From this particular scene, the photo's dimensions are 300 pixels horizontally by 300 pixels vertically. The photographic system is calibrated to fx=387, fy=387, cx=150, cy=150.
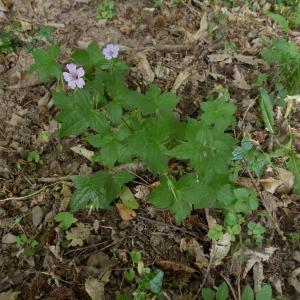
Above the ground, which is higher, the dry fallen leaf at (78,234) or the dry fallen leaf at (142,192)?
the dry fallen leaf at (142,192)

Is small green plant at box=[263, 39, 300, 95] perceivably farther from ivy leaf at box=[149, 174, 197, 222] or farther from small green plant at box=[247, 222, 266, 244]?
ivy leaf at box=[149, 174, 197, 222]

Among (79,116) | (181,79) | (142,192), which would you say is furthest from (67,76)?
(181,79)

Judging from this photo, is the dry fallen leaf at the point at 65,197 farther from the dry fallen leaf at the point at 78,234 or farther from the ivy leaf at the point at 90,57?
the ivy leaf at the point at 90,57

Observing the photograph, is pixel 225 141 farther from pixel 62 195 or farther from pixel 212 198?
pixel 62 195

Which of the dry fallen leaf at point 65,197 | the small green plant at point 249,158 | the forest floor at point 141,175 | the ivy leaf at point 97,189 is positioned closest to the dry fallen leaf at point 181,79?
the forest floor at point 141,175

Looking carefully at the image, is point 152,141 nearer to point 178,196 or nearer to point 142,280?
point 178,196

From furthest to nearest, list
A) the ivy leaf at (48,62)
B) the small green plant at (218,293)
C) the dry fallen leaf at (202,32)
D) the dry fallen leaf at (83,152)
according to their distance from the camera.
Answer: the dry fallen leaf at (202,32) < the dry fallen leaf at (83,152) < the ivy leaf at (48,62) < the small green plant at (218,293)
